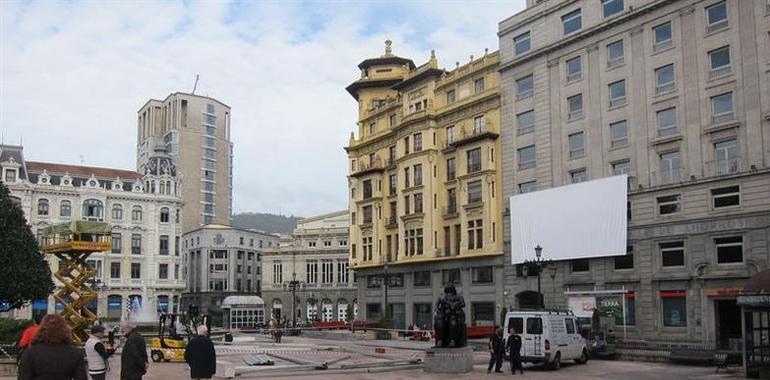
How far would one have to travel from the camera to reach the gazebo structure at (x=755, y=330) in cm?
2172

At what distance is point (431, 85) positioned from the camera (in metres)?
59.8

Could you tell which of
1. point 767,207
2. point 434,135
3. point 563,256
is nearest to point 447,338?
point 767,207

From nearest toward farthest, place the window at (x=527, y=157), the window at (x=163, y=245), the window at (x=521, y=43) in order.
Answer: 1. the window at (x=527, y=157)
2. the window at (x=521, y=43)
3. the window at (x=163, y=245)

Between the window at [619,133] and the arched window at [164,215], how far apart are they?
5732 cm

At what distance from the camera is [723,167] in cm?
Answer: 3875

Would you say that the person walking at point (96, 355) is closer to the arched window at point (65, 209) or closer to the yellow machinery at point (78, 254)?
the yellow machinery at point (78, 254)

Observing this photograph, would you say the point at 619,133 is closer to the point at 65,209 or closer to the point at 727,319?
the point at 727,319

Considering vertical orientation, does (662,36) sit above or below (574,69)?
above

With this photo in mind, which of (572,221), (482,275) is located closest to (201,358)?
(572,221)

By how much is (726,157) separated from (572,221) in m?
9.96

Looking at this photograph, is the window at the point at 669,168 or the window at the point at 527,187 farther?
the window at the point at 527,187

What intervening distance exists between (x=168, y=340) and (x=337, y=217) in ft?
243

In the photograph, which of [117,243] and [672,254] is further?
[117,243]

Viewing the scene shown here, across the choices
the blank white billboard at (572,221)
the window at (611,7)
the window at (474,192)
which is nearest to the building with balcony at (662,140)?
the window at (611,7)
